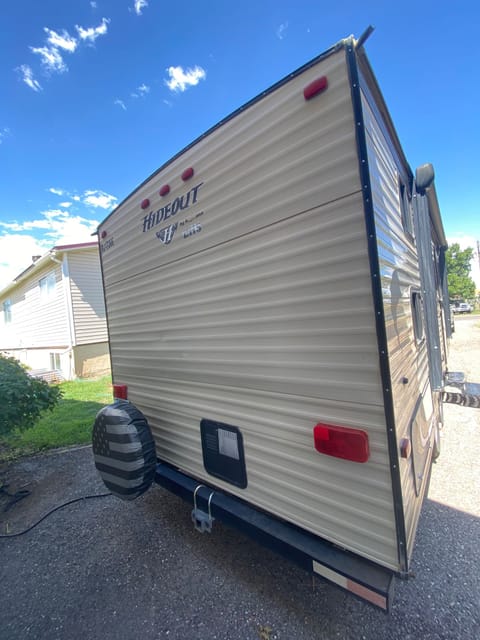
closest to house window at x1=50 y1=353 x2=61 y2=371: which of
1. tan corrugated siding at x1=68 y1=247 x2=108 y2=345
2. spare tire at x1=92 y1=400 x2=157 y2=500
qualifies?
tan corrugated siding at x1=68 y1=247 x2=108 y2=345

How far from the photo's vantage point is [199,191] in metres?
2.16

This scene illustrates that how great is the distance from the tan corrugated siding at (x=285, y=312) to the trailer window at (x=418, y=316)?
1.30 meters

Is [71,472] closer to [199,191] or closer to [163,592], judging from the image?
[163,592]

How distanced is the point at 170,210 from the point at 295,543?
2.34 metres

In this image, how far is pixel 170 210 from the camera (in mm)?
2416

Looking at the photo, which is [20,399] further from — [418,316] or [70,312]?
[70,312]

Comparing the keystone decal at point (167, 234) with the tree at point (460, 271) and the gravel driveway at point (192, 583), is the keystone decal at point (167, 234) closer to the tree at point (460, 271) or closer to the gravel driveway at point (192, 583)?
the gravel driveway at point (192, 583)

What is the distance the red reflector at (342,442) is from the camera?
142 cm

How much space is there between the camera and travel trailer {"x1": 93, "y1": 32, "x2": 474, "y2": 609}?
1.41 metres

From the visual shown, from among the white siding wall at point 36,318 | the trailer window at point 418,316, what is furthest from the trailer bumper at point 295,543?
the white siding wall at point 36,318

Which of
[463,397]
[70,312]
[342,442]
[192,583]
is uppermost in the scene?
[70,312]

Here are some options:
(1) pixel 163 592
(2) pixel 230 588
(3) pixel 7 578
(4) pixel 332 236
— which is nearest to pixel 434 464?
(2) pixel 230 588

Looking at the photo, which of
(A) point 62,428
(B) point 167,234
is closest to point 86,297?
(A) point 62,428

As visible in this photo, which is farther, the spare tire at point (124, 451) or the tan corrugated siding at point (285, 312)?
the spare tire at point (124, 451)
